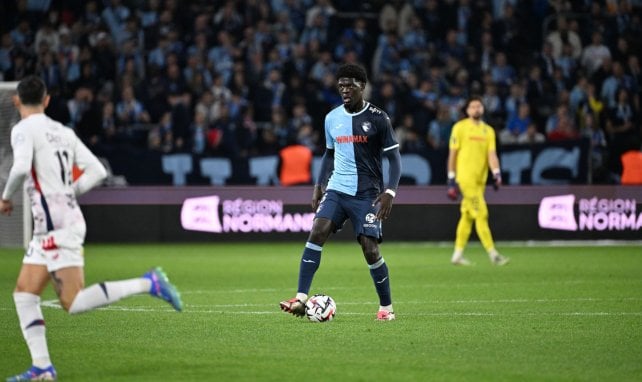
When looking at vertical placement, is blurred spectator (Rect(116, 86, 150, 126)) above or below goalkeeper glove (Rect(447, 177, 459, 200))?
above

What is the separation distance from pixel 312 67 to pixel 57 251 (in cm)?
1887

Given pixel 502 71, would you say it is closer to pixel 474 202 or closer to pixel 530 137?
pixel 530 137

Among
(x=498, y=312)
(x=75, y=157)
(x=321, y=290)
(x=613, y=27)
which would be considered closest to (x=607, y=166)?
(x=613, y=27)

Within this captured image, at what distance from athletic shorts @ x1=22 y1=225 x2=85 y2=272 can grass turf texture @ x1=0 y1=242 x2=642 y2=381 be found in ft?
2.53

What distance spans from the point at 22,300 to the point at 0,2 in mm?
20534

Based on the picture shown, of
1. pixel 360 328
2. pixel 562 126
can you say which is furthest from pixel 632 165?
pixel 360 328

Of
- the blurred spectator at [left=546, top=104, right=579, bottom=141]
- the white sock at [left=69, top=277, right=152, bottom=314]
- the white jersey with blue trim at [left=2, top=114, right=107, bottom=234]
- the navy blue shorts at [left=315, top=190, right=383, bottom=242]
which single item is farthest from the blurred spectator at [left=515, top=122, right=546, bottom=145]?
the white jersey with blue trim at [left=2, top=114, right=107, bottom=234]

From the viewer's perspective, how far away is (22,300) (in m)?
8.30

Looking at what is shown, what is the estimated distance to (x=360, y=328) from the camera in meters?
11.1

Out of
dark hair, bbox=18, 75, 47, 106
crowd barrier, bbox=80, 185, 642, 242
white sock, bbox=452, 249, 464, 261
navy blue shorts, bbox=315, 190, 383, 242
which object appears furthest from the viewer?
crowd barrier, bbox=80, 185, 642, 242

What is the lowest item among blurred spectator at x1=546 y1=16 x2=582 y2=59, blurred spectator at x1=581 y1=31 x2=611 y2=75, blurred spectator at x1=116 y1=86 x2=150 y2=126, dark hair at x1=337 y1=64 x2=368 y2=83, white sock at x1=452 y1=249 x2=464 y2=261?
white sock at x1=452 y1=249 x2=464 y2=261

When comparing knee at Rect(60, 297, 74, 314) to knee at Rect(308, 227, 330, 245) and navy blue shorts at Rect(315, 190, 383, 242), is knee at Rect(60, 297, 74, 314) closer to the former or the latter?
knee at Rect(308, 227, 330, 245)

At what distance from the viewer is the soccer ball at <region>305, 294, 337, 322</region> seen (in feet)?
37.9

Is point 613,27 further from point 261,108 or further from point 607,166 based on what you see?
point 261,108
